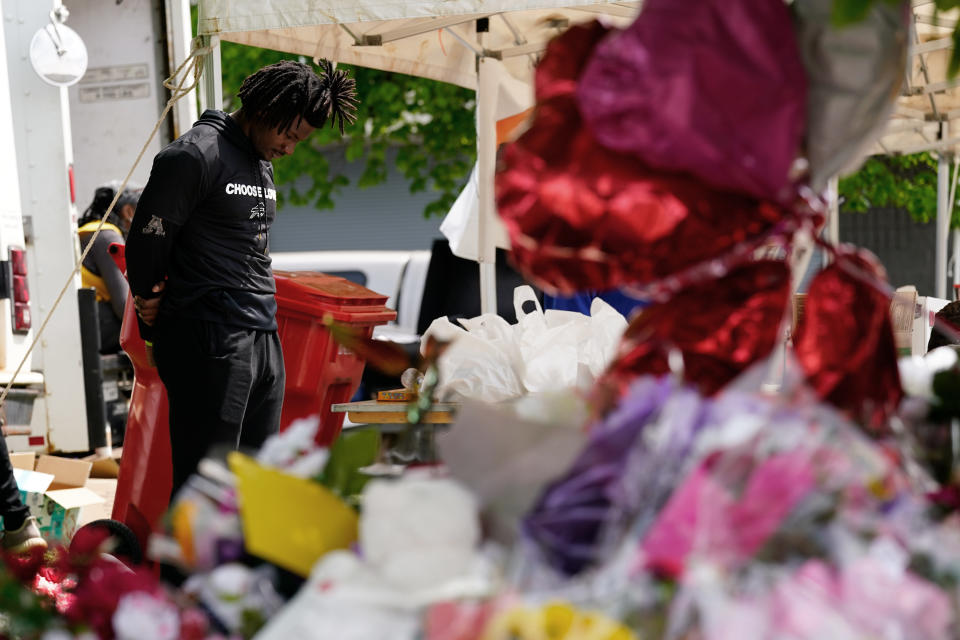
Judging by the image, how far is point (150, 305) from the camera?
316 cm

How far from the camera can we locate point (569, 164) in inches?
39.0

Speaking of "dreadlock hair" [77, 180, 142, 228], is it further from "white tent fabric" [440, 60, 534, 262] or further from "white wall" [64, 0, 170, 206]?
"white tent fabric" [440, 60, 534, 262]

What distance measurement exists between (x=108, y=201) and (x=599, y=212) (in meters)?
5.97

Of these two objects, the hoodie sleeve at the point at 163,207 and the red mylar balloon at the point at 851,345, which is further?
the hoodie sleeve at the point at 163,207

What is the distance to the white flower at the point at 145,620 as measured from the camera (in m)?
0.92

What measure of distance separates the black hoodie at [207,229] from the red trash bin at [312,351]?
786 millimetres

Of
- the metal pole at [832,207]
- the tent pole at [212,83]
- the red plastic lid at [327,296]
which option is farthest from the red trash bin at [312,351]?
the metal pole at [832,207]

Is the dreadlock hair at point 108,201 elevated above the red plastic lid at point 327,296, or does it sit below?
above

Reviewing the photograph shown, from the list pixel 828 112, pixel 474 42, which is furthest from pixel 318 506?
pixel 474 42

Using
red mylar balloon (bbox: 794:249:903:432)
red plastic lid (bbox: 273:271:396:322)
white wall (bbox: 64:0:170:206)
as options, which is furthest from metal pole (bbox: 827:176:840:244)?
white wall (bbox: 64:0:170:206)

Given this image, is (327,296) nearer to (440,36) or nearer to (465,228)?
(465,228)

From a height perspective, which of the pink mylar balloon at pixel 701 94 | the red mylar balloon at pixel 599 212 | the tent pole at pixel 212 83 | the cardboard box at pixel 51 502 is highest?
the tent pole at pixel 212 83

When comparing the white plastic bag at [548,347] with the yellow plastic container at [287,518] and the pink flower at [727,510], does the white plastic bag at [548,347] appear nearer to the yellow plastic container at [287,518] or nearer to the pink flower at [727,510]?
the yellow plastic container at [287,518]

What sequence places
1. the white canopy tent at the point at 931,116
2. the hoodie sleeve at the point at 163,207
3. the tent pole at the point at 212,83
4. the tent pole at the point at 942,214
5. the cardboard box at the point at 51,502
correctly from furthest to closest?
the tent pole at the point at 942,214, the white canopy tent at the point at 931,116, the tent pole at the point at 212,83, the cardboard box at the point at 51,502, the hoodie sleeve at the point at 163,207
